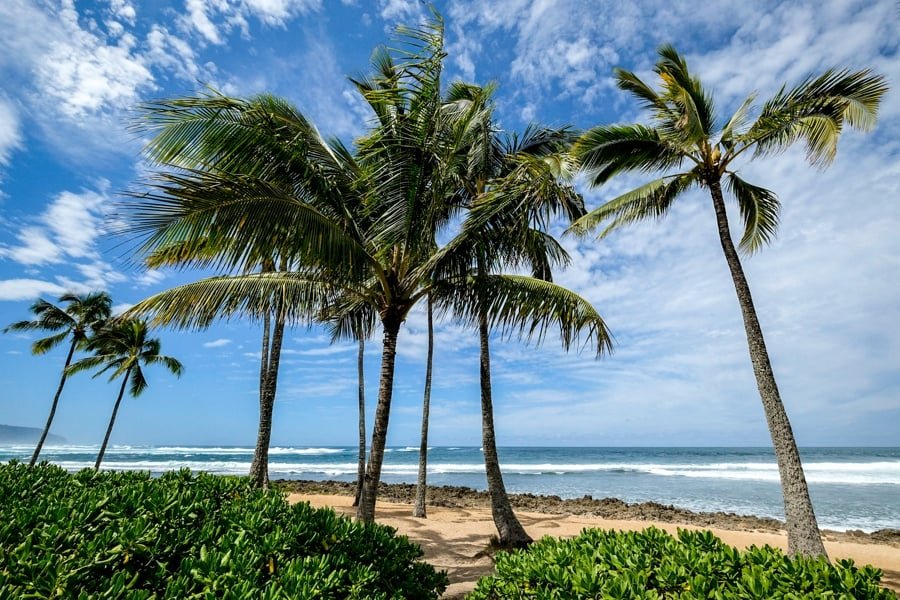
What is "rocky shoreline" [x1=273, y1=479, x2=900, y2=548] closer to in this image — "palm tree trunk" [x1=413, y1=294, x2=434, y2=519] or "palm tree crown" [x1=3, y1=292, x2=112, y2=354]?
"palm tree trunk" [x1=413, y1=294, x2=434, y2=519]

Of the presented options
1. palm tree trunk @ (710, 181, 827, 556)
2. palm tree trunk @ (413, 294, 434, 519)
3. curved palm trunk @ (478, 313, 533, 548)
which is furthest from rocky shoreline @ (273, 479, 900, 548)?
palm tree trunk @ (710, 181, 827, 556)

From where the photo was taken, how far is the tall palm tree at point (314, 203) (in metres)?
5.22

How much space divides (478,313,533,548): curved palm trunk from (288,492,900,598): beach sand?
1.75 ft

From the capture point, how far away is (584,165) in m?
9.17

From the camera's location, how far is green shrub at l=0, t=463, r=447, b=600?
2.31 metres

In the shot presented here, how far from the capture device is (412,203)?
20.7ft

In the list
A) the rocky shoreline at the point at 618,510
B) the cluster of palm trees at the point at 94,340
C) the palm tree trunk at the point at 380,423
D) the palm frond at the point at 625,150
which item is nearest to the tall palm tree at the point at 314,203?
the palm tree trunk at the point at 380,423

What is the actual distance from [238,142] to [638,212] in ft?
24.6

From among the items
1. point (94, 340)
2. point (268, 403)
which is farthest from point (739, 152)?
point (94, 340)

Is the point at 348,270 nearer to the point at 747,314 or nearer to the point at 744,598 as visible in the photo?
the point at 744,598

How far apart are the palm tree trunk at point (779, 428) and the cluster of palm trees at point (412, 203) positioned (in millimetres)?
24

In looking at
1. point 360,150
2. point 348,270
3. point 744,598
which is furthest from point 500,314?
point 744,598

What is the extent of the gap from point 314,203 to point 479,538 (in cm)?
758

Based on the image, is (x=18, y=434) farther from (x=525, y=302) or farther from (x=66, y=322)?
(x=525, y=302)
